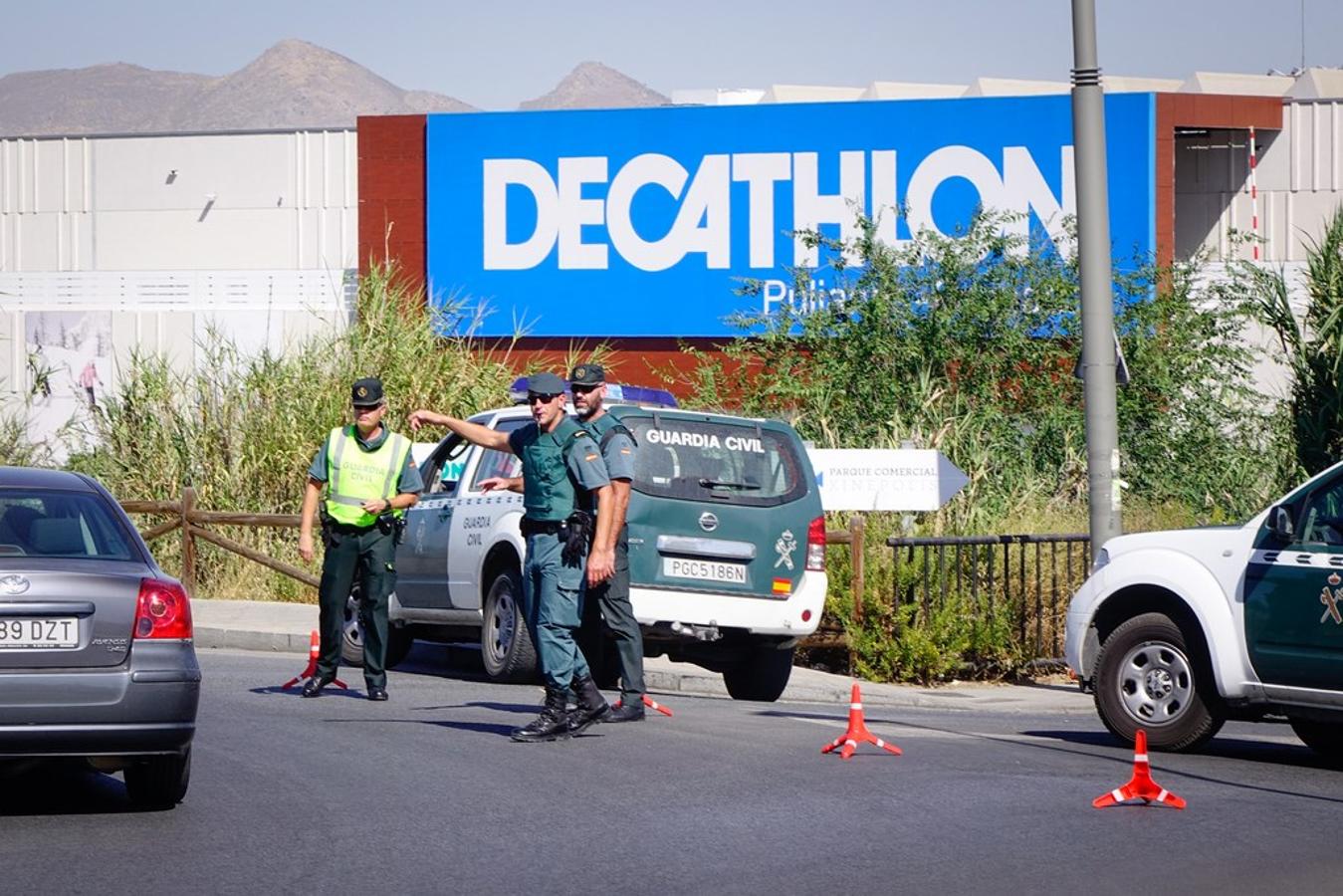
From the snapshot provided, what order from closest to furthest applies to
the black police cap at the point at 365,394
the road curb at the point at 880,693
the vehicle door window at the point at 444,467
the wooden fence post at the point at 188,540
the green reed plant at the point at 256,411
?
the black police cap at the point at 365,394, the road curb at the point at 880,693, the vehicle door window at the point at 444,467, the wooden fence post at the point at 188,540, the green reed plant at the point at 256,411

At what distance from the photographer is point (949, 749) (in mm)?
10719

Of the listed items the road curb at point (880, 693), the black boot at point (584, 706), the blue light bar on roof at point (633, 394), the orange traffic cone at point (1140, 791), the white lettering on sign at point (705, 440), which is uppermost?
the blue light bar on roof at point (633, 394)

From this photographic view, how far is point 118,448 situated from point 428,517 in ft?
34.4

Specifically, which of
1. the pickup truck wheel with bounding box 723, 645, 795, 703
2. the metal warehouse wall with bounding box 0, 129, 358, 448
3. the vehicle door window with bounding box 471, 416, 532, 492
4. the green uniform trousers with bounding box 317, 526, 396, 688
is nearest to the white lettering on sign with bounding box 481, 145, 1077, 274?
the metal warehouse wall with bounding box 0, 129, 358, 448

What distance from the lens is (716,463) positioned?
13227mm

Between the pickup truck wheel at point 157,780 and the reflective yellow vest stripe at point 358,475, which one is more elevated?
the reflective yellow vest stripe at point 358,475

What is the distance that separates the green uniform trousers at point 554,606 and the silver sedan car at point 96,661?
8.38 ft

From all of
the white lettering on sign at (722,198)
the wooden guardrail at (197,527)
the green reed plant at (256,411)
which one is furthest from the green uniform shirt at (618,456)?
the white lettering on sign at (722,198)

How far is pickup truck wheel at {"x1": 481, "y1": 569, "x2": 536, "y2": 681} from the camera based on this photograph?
44.2 feet

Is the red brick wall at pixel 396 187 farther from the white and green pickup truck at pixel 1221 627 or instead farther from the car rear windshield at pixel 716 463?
the white and green pickup truck at pixel 1221 627

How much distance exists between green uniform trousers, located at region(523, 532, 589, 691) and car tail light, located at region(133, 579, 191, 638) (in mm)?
2614

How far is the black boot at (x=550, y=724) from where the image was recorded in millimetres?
10555

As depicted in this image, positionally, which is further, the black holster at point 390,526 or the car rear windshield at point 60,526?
the black holster at point 390,526

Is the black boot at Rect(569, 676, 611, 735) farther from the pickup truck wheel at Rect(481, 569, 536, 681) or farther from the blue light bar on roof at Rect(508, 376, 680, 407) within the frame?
the blue light bar on roof at Rect(508, 376, 680, 407)
